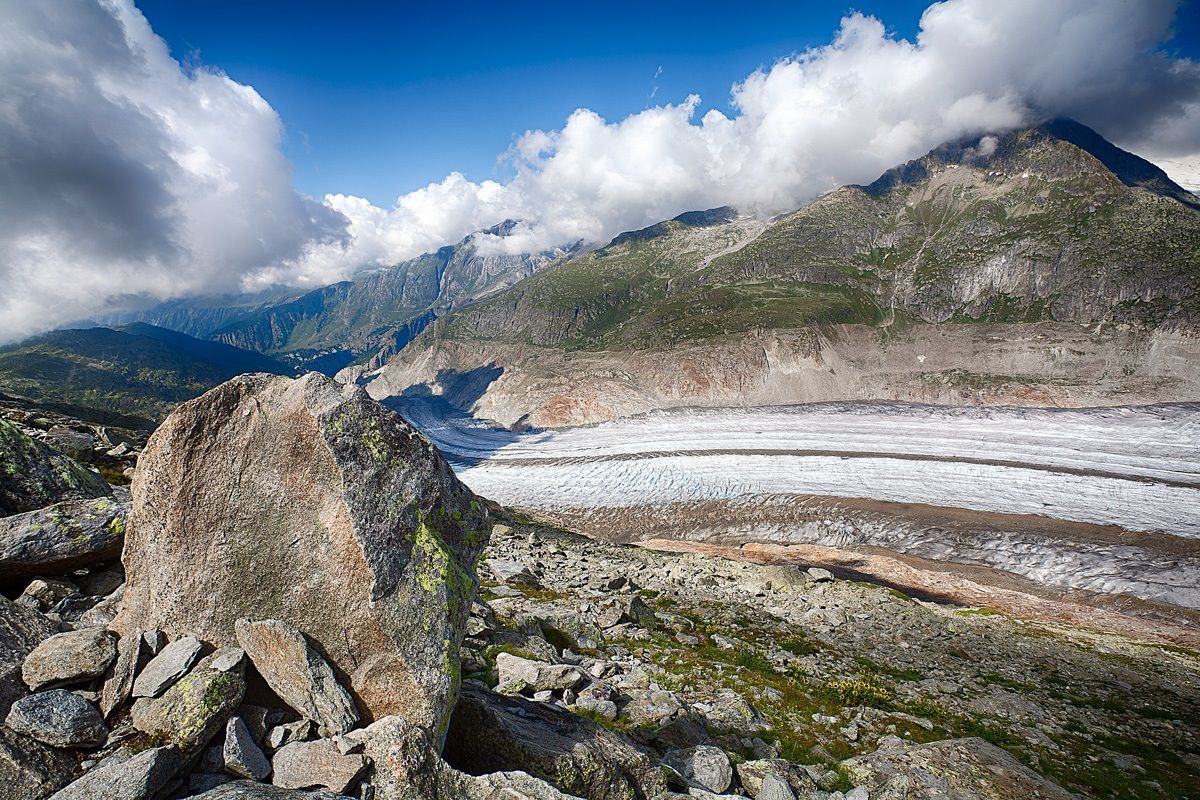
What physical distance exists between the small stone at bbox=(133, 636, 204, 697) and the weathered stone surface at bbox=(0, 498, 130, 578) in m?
3.88

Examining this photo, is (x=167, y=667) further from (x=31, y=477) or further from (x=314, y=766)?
(x=31, y=477)

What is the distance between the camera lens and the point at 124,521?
32.4ft

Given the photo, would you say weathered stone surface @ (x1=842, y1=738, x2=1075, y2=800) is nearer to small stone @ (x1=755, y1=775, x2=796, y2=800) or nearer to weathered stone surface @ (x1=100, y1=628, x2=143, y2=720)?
small stone @ (x1=755, y1=775, x2=796, y2=800)

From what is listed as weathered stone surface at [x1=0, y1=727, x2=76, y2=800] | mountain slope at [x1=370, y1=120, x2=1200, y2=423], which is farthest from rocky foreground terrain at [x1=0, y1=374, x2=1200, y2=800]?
mountain slope at [x1=370, y1=120, x2=1200, y2=423]

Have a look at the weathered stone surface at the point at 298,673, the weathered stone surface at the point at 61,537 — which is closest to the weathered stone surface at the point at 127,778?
the weathered stone surface at the point at 298,673

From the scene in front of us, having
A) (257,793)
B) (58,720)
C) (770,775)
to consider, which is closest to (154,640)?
(58,720)

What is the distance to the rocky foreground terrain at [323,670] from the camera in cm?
606

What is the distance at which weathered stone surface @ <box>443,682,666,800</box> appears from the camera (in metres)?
7.65

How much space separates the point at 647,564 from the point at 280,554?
27482mm

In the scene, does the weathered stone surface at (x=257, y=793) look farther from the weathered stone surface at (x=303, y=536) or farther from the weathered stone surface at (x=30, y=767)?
the weathered stone surface at (x=303, y=536)

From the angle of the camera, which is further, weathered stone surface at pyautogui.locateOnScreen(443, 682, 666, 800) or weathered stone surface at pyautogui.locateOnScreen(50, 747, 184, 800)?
weathered stone surface at pyautogui.locateOnScreen(443, 682, 666, 800)

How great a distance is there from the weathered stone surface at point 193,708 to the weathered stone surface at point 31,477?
7.41 meters

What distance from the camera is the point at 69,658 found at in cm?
665

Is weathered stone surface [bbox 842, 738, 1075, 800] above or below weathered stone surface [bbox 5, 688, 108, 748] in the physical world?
below
